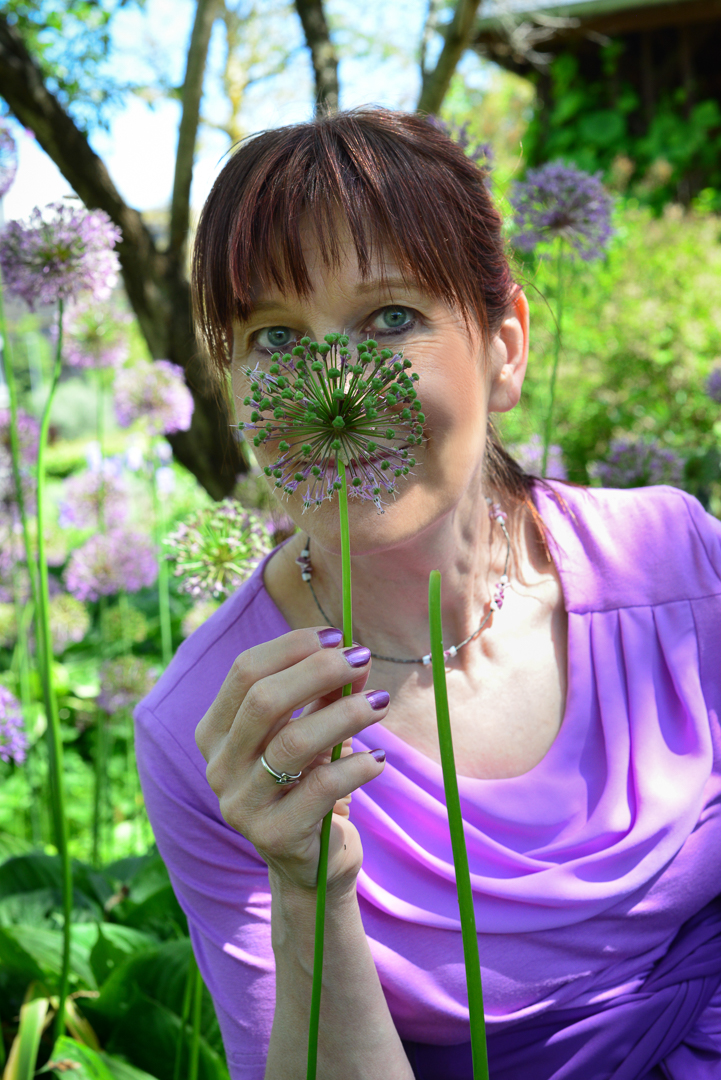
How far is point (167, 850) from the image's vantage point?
1713 mm

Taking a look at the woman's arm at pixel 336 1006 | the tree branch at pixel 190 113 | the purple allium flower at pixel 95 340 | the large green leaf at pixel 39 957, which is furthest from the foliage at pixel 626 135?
the woman's arm at pixel 336 1006

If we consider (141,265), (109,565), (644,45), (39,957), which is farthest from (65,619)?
(644,45)

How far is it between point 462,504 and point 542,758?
23.0 inches

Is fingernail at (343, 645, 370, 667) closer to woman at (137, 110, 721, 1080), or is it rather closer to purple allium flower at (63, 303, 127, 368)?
woman at (137, 110, 721, 1080)

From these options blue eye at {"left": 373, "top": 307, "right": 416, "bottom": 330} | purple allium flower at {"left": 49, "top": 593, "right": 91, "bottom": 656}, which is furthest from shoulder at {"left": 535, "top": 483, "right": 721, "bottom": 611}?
purple allium flower at {"left": 49, "top": 593, "right": 91, "bottom": 656}

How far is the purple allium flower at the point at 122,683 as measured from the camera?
3.34 m

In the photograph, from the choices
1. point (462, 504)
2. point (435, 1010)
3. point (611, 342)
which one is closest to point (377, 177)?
point (462, 504)

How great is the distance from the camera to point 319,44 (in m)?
4.75

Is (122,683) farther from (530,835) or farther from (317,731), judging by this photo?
(317,731)

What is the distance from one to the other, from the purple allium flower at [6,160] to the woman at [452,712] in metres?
0.84

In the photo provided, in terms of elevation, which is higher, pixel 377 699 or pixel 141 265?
pixel 141 265

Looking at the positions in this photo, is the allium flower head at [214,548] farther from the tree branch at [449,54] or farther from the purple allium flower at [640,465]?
the tree branch at [449,54]

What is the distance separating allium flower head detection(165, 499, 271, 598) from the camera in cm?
210

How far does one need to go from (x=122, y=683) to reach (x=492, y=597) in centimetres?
191
